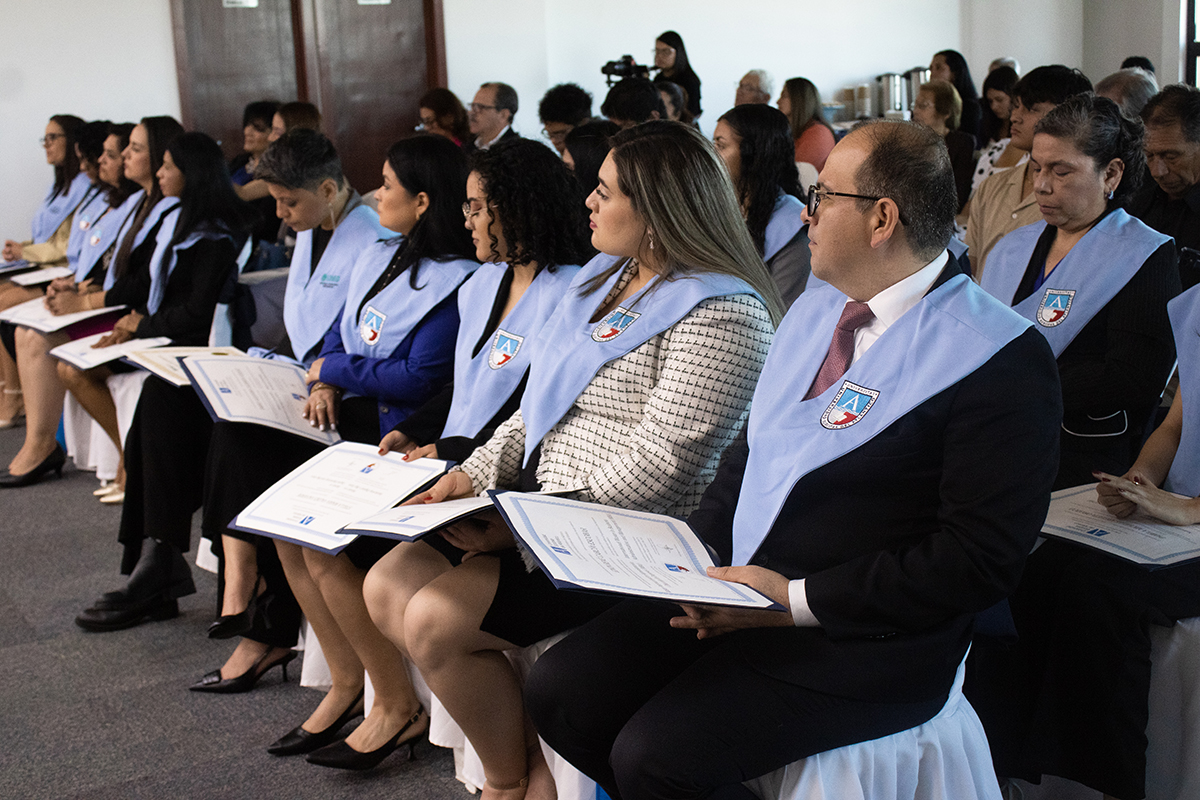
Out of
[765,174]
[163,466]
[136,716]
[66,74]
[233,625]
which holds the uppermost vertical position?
[66,74]

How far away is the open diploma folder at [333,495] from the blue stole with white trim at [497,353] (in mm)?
200

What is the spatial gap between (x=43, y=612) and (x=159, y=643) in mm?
460

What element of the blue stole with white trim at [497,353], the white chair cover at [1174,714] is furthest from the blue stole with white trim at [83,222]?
the white chair cover at [1174,714]

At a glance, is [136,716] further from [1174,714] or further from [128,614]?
[1174,714]

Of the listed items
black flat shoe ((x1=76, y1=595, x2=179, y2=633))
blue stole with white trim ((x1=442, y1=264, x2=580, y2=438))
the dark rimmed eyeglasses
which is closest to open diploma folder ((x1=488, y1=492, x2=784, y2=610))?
the dark rimmed eyeglasses

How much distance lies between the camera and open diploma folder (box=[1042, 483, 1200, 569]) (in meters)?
1.50

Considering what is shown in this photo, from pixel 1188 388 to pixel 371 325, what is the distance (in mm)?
1743

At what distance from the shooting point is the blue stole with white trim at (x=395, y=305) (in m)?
2.54

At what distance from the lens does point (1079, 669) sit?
1.62 metres

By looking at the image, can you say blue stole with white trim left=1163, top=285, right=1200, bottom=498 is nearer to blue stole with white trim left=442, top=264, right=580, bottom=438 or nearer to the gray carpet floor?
blue stole with white trim left=442, top=264, right=580, bottom=438

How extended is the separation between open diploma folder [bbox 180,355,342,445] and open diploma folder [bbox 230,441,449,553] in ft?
1.09

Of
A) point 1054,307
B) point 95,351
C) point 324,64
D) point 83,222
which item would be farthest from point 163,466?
point 324,64

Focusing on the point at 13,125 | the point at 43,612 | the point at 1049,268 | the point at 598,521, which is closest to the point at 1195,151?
the point at 1049,268

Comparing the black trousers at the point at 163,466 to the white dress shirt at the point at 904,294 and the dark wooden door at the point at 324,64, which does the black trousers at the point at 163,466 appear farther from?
the dark wooden door at the point at 324,64
